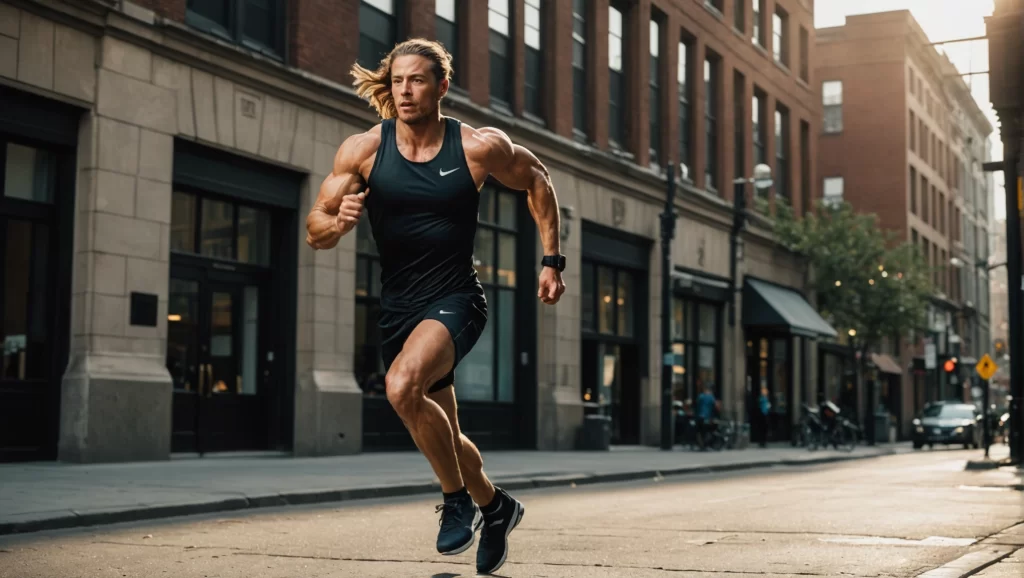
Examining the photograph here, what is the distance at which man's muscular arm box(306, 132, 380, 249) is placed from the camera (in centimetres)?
553

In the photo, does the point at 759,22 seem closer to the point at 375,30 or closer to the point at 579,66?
the point at 579,66

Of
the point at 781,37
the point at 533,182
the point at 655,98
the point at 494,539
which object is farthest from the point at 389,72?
the point at 781,37

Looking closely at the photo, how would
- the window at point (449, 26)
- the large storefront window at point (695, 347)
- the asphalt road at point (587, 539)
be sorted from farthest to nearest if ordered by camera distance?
the large storefront window at point (695, 347), the window at point (449, 26), the asphalt road at point (587, 539)

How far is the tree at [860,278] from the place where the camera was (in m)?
40.0

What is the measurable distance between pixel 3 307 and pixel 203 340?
3.50 meters

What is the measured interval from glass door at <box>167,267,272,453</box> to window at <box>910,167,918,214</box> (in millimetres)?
44045

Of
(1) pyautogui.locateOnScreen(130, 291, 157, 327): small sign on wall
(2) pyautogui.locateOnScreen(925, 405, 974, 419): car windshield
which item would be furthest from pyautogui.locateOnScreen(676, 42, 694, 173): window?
(1) pyautogui.locateOnScreen(130, 291, 157, 327): small sign on wall

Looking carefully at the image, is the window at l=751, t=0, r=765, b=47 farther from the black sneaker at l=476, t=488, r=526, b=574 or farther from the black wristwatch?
the black sneaker at l=476, t=488, r=526, b=574

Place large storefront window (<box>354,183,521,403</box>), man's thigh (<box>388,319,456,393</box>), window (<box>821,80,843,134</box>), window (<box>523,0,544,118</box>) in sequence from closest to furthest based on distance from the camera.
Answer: man's thigh (<box>388,319,456,393</box>), large storefront window (<box>354,183,521,403</box>), window (<box>523,0,544,118</box>), window (<box>821,80,843,134</box>)

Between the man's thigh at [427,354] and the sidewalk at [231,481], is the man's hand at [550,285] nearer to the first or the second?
the man's thigh at [427,354]

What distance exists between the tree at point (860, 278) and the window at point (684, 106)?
6.57 m

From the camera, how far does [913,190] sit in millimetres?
58656

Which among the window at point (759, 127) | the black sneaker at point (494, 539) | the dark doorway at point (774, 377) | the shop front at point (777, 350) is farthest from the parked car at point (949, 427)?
the black sneaker at point (494, 539)

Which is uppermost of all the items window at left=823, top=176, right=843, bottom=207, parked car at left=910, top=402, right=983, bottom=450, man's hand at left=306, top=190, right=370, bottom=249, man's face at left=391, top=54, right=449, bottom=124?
window at left=823, top=176, right=843, bottom=207
